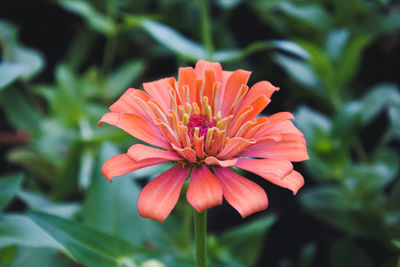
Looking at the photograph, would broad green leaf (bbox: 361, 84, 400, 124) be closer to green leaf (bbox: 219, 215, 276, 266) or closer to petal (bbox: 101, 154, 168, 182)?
green leaf (bbox: 219, 215, 276, 266)

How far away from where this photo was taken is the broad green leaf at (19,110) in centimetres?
121

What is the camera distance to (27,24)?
1.52 meters

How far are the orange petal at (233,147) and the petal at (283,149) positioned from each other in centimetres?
3

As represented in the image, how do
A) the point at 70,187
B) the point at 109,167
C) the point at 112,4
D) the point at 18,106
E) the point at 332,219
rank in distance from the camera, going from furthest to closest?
the point at 112,4 < the point at 18,106 < the point at 70,187 < the point at 332,219 < the point at 109,167

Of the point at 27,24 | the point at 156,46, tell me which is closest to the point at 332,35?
the point at 156,46

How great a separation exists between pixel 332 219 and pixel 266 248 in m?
0.23

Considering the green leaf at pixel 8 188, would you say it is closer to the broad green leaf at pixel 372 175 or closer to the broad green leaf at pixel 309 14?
the broad green leaf at pixel 372 175

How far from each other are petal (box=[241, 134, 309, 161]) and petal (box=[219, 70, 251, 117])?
3.3 inches

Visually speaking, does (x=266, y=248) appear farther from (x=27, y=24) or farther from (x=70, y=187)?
(x=27, y=24)

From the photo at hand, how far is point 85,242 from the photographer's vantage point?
0.59 m

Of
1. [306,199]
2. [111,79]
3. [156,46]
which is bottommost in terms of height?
[306,199]

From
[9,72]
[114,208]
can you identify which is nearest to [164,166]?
[114,208]

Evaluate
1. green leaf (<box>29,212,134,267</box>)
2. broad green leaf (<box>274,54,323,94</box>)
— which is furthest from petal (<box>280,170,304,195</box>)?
broad green leaf (<box>274,54,323,94</box>)

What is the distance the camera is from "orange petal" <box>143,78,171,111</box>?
561 millimetres
